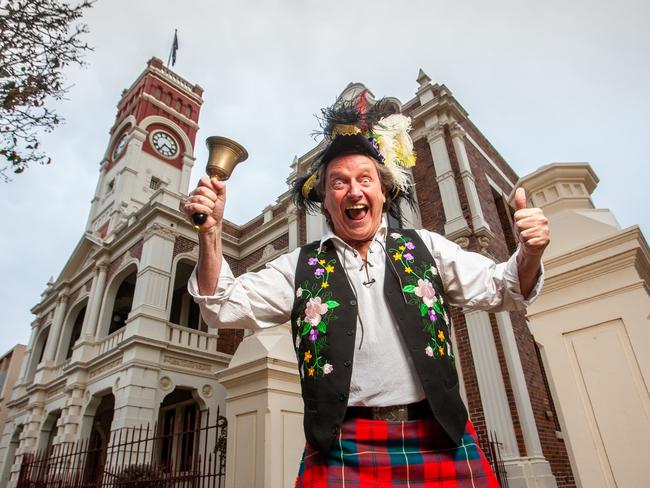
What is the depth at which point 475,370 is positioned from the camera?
7.62 m

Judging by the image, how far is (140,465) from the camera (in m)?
9.11

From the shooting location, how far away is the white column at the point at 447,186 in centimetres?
884

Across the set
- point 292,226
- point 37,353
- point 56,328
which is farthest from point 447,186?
point 37,353

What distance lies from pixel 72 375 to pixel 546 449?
13.2 m

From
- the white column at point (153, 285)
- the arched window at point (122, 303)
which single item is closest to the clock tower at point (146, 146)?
the arched window at point (122, 303)

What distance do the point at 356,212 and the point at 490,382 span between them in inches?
261

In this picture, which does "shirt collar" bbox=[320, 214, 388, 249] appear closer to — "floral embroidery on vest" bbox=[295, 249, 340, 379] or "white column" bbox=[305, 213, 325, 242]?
"floral embroidery on vest" bbox=[295, 249, 340, 379]

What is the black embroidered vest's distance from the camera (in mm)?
1370

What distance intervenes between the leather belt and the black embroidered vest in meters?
0.07

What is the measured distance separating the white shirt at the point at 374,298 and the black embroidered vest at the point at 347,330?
0.05m

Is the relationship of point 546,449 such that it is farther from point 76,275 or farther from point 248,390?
point 76,275

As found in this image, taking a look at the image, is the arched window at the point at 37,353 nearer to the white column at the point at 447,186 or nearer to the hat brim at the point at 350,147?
the white column at the point at 447,186

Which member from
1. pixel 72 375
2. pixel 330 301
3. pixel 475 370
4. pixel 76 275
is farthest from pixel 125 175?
pixel 330 301

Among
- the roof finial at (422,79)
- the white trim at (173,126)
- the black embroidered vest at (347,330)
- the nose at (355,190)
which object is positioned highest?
the white trim at (173,126)
